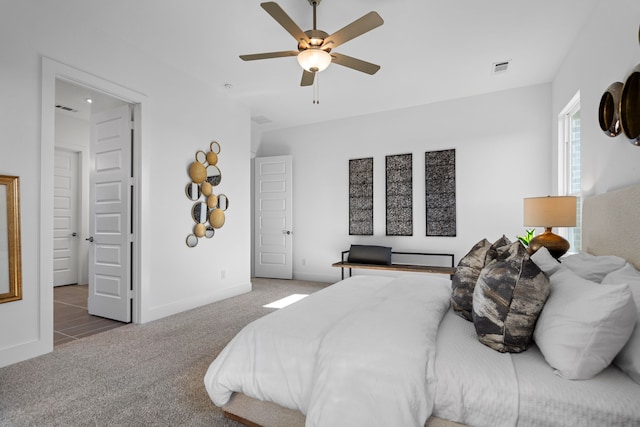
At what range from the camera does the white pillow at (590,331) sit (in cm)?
111

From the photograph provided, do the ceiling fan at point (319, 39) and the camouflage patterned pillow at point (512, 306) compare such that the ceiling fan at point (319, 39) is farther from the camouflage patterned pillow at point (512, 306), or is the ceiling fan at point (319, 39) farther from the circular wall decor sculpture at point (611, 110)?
the camouflage patterned pillow at point (512, 306)

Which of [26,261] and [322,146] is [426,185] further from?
[26,261]

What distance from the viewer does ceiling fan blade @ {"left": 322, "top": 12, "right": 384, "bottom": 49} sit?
2.10m

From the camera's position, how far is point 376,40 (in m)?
3.13

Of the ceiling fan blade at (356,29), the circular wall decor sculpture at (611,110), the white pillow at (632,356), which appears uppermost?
the ceiling fan blade at (356,29)

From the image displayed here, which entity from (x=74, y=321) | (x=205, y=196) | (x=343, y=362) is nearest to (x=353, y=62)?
(x=343, y=362)

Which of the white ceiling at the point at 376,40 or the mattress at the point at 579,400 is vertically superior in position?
the white ceiling at the point at 376,40

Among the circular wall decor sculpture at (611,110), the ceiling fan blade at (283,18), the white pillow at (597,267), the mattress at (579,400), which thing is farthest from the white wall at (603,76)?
the ceiling fan blade at (283,18)

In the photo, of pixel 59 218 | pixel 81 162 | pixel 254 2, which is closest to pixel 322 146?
pixel 254 2

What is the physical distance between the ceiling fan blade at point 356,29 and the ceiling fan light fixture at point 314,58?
3.5 inches

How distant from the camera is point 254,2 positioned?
8.57ft

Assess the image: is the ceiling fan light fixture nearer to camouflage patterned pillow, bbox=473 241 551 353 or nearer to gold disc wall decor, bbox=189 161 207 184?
camouflage patterned pillow, bbox=473 241 551 353

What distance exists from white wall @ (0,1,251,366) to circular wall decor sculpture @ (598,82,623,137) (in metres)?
3.93

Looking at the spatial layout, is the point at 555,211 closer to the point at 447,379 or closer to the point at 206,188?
the point at 447,379
